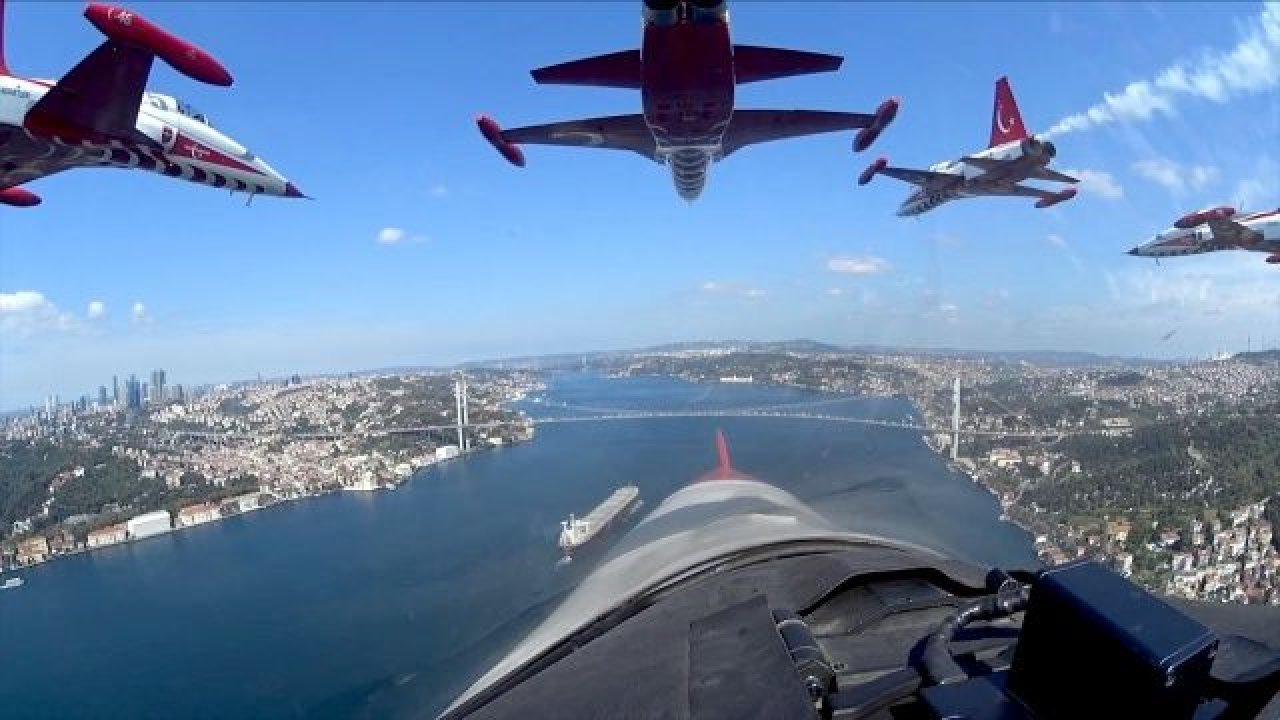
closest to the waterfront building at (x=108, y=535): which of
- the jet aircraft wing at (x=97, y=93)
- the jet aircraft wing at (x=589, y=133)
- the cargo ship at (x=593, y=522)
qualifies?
the cargo ship at (x=593, y=522)

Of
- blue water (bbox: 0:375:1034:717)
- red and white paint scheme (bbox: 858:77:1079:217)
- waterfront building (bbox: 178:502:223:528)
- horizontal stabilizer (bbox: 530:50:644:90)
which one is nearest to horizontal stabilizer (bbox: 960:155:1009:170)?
red and white paint scheme (bbox: 858:77:1079:217)

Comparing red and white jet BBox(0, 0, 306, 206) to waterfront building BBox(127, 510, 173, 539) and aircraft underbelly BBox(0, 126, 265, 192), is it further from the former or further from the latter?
waterfront building BBox(127, 510, 173, 539)

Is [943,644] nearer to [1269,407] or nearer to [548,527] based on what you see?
[548,527]

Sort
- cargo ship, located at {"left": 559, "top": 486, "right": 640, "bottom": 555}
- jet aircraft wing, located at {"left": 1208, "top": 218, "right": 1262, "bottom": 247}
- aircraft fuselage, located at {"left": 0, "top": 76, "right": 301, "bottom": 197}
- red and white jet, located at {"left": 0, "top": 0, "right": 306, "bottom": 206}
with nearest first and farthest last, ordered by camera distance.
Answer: red and white jet, located at {"left": 0, "top": 0, "right": 306, "bottom": 206}
aircraft fuselage, located at {"left": 0, "top": 76, "right": 301, "bottom": 197}
jet aircraft wing, located at {"left": 1208, "top": 218, "right": 1262, "bottom": 247}
cargo ship, located at {"left": 559, "top": 486, "right": 640, "bottom": 555}

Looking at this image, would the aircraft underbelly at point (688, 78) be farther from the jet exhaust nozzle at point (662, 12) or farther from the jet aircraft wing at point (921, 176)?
the jet aircraft wing at point (921, 176)

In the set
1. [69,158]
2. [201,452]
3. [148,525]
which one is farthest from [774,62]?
[201,452]

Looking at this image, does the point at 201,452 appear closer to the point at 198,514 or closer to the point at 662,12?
the point at 198,514
